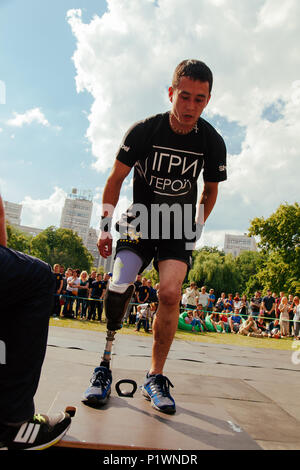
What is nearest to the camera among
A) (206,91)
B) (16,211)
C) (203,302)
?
(206,91)

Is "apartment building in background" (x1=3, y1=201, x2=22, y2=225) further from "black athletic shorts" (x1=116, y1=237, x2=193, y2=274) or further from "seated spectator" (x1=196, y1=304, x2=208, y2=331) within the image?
"black athletic shorts" (x1=116, y1=237, x2=193, y2=274)

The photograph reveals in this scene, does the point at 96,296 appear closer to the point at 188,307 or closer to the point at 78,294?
the point at 78,294

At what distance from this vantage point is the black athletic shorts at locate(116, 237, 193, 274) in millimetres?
2504

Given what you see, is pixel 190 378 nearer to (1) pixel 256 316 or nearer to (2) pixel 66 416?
(2) pixel 66 416

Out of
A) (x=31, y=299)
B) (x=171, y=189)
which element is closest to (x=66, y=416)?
(x=31, y=299)

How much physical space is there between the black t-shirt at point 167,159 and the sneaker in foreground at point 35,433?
1.54 meters

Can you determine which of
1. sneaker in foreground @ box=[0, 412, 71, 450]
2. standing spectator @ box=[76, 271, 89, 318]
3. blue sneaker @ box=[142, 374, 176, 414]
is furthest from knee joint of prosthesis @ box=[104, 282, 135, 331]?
standing spectator @ box=[76, 271, 89, 318]

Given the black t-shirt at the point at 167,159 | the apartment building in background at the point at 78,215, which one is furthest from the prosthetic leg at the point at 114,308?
the apartment building in background at the point at 78,215

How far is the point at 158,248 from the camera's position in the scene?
260 centimetres

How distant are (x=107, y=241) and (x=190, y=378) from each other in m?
1.70

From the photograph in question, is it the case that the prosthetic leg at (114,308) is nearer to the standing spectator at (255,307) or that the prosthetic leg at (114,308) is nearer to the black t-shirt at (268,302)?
the black t-shirt at (268,302)

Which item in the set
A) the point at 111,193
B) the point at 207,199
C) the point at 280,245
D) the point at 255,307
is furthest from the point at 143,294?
the point at 280,245

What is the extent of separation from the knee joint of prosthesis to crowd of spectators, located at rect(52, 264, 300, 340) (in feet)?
26.9

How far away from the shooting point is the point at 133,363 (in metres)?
3.93
